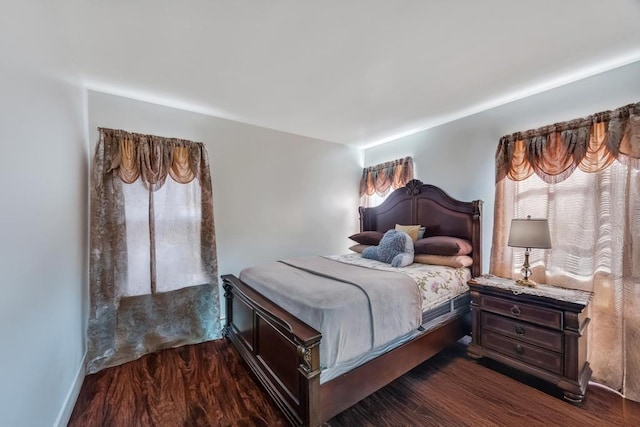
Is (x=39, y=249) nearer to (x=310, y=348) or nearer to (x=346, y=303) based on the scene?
(x=310, y=348)

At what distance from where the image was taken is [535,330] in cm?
215

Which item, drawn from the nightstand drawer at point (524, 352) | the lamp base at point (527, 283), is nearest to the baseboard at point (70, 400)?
the nightstand drawer at point (524, 352)

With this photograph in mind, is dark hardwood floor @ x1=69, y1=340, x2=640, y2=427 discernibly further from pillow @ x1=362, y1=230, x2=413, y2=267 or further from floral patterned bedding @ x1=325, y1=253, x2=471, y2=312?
pillow @ x1=362, y1=230, x2=413, y2=267

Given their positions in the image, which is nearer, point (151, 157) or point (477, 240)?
point (151, 157)

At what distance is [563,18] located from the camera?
1655 mm

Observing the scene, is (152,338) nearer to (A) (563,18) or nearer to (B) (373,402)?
(B) (373,402)

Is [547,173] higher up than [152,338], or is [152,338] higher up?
[547,173]

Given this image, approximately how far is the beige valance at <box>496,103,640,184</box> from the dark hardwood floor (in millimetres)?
1819

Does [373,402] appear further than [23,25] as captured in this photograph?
Yes

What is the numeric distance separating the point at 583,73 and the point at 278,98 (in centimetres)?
279

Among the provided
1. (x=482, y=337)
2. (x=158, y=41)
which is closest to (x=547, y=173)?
(x=482, y=337)

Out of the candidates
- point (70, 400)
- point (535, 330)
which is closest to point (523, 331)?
point (535, 330)

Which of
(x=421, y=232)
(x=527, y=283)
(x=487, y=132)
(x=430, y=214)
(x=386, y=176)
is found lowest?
(x=527, y=283)

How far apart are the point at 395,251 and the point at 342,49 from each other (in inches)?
80.6
